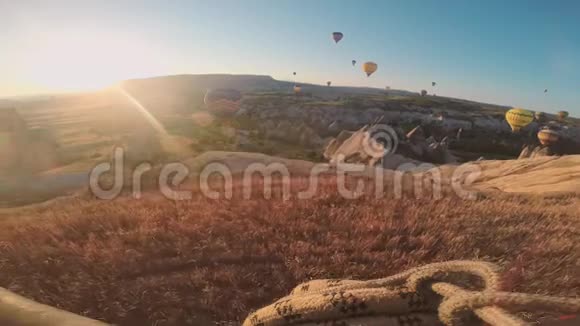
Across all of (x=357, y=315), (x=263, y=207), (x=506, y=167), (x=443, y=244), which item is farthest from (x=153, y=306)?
(x=506, y=167)

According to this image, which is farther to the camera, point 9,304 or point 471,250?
point 471,250

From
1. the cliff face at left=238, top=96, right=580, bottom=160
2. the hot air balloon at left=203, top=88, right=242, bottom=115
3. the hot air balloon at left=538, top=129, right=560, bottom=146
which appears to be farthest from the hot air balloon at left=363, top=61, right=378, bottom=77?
the hot air balloon at left=538, top=129, right=560, bottom=146

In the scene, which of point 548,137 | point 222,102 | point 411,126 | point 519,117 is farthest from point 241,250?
point 411,126

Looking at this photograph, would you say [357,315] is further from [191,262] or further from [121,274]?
[121,274]

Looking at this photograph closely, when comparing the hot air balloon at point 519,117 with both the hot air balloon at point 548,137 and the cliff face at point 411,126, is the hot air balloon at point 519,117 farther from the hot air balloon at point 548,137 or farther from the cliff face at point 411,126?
the hot air balloon at point 548,137

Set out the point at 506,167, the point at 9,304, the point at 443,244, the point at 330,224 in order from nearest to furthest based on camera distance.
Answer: the point at 9,304
the point at 443,244
the point at 330,224
the point at 506,167

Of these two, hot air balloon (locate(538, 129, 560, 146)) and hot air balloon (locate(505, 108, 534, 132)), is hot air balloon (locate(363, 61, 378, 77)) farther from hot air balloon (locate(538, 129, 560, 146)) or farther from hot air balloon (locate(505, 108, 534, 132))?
hot air balloon (locate(538, 129, 560, 146))
